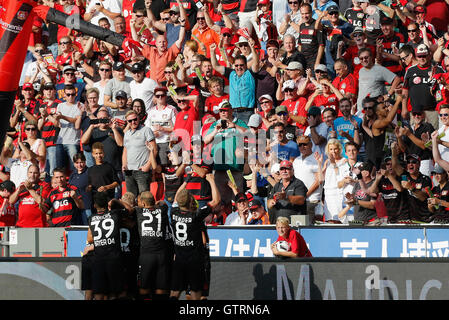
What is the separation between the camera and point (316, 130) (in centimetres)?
1549

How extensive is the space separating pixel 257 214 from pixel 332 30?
518cm

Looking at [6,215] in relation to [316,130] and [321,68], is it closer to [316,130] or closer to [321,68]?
[316,130]

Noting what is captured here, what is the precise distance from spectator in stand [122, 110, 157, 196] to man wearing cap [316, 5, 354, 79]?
3.78 m

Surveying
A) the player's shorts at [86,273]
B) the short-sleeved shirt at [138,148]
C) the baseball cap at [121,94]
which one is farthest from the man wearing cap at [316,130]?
the player's shorts at [86,273]

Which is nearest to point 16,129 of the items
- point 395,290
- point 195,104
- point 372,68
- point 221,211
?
point 195,104

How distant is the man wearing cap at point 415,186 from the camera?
1379 centimetres

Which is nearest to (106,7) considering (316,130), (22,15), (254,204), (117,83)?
(117,83)

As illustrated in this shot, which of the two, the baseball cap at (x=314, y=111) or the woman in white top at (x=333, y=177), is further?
the baseball cap at (x=314, y=111)

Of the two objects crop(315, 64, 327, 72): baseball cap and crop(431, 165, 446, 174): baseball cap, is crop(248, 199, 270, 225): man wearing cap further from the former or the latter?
crop(315, 64, 327, 72): baseball cap

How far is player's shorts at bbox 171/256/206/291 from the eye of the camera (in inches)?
446

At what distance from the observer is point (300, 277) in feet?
35.7

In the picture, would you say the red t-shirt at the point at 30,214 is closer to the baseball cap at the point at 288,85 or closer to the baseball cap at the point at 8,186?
the baseball cap at the point at 8,186

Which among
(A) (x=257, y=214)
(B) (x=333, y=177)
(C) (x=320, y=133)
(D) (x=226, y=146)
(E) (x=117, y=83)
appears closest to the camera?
(A) (x=257, y=214)

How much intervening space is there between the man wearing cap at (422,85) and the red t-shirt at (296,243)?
4854mm
